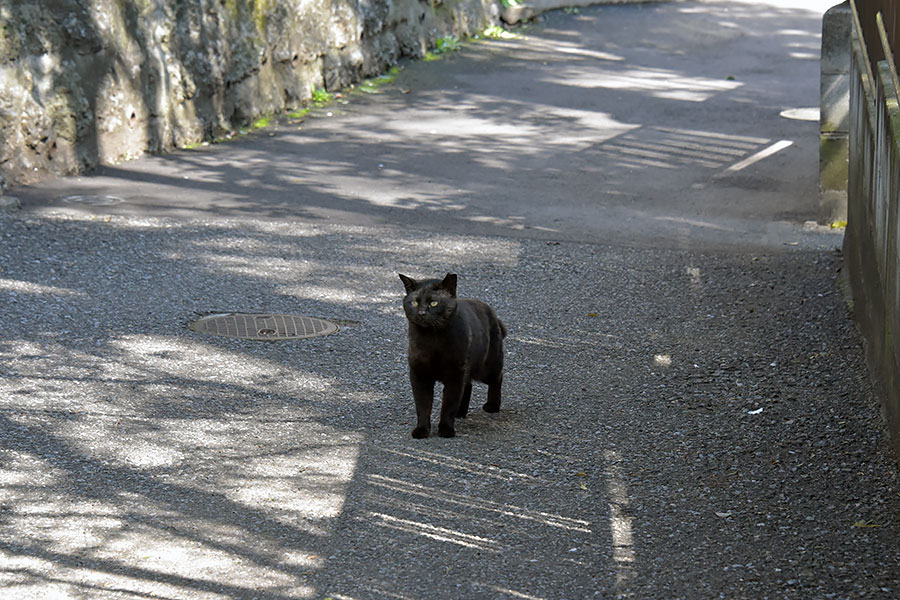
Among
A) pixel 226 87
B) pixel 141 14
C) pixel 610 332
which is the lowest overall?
pixel 610 332

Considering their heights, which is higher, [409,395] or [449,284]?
[449,284]

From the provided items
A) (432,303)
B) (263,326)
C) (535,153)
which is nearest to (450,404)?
(432,303)

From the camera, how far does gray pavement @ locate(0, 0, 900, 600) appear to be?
5207 mm

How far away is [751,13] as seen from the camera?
2797 cm

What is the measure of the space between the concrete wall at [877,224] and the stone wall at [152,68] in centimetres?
871

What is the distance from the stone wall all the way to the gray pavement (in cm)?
50

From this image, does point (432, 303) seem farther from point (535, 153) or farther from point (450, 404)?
point (535, 153)

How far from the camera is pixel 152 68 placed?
1526 centimetres

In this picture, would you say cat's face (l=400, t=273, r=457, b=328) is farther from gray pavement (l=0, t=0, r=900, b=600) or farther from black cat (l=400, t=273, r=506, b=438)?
gray pavement (l=0, t=0, r=900, b=600)

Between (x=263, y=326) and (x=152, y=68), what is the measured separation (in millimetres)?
7576

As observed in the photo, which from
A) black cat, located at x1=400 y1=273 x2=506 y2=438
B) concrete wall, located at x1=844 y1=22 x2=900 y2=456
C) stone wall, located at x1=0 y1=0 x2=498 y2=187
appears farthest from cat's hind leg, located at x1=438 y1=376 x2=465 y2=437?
stone wall, located at x1=0 y1=0 x2=498 y2=187

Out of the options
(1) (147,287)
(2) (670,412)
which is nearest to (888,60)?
(2) (670,412)

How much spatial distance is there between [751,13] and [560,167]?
14867mm

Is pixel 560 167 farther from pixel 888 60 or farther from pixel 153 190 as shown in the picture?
pixel 888 60
